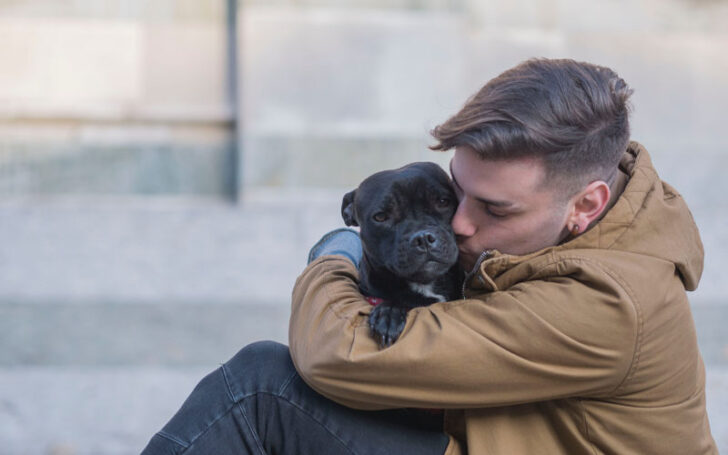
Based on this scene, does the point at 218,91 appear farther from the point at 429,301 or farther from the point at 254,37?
the point at 429,301

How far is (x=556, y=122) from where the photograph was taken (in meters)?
2.23

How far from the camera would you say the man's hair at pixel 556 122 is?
2.22 metres

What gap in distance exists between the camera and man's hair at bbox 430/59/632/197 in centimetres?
222

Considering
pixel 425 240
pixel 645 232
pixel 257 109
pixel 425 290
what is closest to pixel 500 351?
pixel 645 232

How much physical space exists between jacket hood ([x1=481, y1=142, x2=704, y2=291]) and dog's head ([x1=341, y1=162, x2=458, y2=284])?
1.78ft

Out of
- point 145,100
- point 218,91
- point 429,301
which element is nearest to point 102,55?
point 145,100

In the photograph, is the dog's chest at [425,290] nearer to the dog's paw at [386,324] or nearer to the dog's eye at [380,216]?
the dog's eye at [380,216]

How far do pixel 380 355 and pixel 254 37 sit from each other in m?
5.00

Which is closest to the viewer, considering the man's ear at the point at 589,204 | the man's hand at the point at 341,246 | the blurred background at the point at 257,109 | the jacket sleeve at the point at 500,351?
the jacket sleeve at the point at 500,351

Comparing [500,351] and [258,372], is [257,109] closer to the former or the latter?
[258,372]

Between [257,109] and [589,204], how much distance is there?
4747 mm

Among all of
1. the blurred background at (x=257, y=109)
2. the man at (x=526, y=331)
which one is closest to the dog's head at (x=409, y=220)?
the man at (x=526, y=331)

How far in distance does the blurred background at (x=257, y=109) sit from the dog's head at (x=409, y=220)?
10.1 feet

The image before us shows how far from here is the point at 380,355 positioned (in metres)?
2.12
